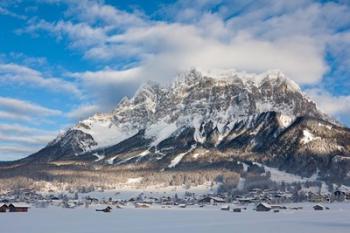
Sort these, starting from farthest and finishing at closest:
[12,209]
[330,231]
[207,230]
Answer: [12,209], [207,230], [330,231]

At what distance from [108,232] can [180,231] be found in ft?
31.0

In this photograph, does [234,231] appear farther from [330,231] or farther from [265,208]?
[265,208]

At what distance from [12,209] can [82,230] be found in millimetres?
88146

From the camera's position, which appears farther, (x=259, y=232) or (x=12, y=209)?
(x=12, y=209)

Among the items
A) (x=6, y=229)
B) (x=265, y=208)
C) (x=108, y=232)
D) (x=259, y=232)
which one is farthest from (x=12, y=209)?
(x=259, y=232)

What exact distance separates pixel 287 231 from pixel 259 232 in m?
4.16

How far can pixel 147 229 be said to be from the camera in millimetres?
80750

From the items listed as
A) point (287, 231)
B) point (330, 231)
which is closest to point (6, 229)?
point (287, 231)

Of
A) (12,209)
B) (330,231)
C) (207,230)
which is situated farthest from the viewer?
(12,209)

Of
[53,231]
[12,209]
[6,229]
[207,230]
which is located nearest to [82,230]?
[53,231]

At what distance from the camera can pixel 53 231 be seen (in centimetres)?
7725

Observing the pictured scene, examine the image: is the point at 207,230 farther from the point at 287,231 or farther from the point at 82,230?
the point at 82,230

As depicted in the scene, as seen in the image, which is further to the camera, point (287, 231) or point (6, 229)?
point (6, 229)

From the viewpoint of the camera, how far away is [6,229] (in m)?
81.9
